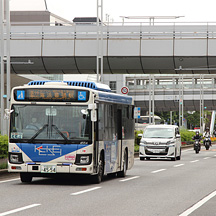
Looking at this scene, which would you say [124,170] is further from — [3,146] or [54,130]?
[54,130]

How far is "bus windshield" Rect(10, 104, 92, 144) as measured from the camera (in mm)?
16406

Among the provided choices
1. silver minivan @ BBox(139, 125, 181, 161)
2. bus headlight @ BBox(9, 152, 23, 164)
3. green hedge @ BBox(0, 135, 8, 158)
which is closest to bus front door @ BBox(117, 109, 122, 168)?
green hedge @ BBox(0, 135, 8, 158)

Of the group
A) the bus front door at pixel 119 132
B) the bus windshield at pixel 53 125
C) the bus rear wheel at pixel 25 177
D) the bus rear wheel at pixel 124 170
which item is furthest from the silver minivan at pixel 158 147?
the bus windshield at pixel 53 125

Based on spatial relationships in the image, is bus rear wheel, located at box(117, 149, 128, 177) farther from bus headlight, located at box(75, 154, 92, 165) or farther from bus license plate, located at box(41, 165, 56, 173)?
bus license plate, located at box(41, 165, 56, 173)

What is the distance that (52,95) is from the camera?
16703 mm

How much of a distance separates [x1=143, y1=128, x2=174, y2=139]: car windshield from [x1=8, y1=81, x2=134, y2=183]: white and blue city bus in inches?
672

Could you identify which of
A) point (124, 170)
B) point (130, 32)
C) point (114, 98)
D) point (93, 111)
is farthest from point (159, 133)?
point (93, 111)

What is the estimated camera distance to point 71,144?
1631cm

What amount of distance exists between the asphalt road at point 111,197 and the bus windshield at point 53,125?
3.81 feet

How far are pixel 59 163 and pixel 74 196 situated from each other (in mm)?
2884

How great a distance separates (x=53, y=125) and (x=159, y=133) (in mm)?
18221

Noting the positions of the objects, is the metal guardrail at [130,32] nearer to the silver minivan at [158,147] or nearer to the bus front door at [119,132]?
the silver minivan at [158,147]

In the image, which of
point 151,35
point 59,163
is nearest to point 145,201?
point 59,163

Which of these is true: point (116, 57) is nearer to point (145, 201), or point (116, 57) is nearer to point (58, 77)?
point (145, 201)
